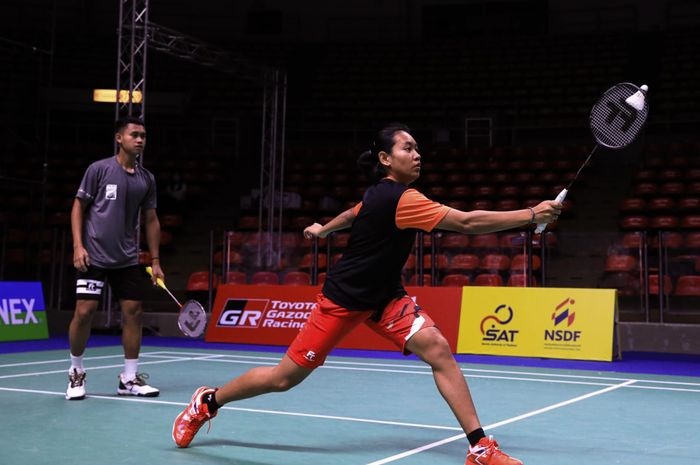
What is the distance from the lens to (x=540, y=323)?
33.9 ft

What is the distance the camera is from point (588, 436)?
4.96 m

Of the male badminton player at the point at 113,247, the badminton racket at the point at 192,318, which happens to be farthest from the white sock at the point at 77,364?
the badminton racket at the point at 192,318

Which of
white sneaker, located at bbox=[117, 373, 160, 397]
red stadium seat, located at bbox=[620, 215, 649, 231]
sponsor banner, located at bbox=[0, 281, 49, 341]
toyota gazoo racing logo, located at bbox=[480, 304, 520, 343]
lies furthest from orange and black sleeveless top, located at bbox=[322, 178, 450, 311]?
red stadium seat, located at bbox=[620, 215, 649, 231]

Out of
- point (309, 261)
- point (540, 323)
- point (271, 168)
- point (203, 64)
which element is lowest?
point (540, 323)

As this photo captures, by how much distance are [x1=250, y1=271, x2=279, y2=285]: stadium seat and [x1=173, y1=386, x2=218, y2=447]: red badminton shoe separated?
8.06 metres

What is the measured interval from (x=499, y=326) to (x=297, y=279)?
342 cm

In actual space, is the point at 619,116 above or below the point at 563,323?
above

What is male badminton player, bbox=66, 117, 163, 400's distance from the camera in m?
6.30

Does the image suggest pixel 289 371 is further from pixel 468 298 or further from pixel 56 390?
pixel 468 298

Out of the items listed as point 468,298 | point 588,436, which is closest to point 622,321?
point 468,298

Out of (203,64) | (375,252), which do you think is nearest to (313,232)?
(375,252)

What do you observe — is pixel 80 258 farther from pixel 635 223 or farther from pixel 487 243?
pixel 635 223

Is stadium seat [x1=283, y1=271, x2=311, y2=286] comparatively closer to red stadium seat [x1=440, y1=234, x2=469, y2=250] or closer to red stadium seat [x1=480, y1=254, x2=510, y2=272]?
red stadium seat [x1=440, y1=234, x2=469, y2=250]

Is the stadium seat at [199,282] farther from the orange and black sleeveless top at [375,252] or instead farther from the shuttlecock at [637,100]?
the shuttlecock at [637,100]
